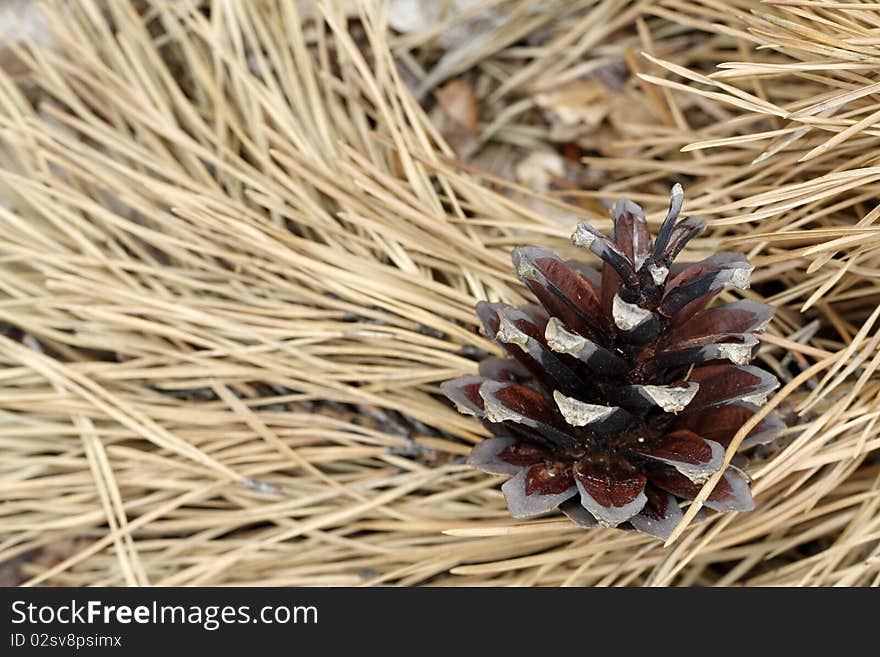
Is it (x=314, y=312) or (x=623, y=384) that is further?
(x=314, y=312)

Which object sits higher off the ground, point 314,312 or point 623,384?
point 314,312

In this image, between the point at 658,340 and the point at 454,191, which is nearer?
the point at 658,340

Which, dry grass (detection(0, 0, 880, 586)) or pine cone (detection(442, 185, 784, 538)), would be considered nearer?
pine cone (detection(442, 185, 784, 538))
